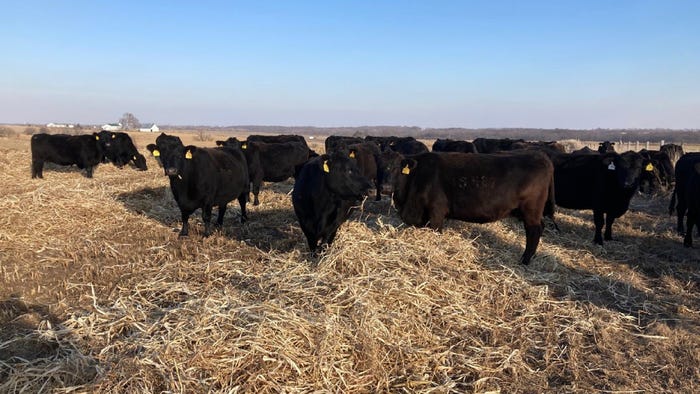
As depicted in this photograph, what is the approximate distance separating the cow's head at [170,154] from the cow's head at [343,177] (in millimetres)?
2677

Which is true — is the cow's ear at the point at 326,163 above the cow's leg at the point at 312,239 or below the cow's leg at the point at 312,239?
above

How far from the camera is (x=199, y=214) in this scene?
10344mm

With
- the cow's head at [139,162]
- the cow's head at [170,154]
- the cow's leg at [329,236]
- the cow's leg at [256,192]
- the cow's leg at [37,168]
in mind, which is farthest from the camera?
the cow's head at [139,162]

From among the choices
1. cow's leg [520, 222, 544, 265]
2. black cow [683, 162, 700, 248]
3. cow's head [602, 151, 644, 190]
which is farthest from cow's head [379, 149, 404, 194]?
black cow [683, 162, 700, 248]

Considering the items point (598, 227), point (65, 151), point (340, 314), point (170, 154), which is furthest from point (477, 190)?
point (65, 151)

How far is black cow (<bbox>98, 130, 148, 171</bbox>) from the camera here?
18.2m

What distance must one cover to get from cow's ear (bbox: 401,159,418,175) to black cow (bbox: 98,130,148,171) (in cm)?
1451

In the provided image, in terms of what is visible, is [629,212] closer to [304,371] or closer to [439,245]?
[439,245]

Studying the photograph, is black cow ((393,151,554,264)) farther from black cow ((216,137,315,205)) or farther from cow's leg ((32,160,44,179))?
cow's leg ((32,160,44,179))

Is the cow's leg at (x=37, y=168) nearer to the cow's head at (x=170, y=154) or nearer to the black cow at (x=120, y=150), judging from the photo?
the black cow at (x=120, y=150)

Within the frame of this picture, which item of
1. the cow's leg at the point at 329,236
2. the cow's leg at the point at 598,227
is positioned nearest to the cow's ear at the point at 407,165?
the cow's leg at the point at 329,236

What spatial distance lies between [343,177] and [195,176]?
304 cm

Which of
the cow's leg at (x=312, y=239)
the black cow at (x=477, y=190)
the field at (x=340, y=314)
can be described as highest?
the black cow at (x=477, y=190)

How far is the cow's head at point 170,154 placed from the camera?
781 cm
